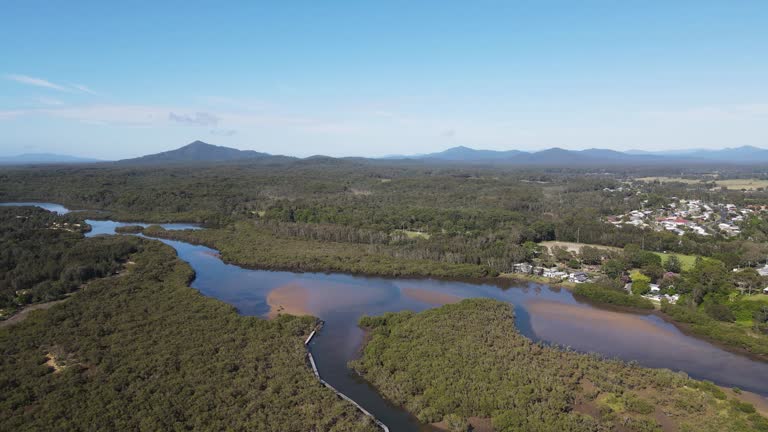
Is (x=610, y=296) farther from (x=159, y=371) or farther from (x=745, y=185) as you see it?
(x=745, y=185)

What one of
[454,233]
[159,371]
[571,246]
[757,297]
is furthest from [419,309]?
[571,246]

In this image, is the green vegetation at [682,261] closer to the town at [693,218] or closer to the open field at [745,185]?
the town at [693,218]

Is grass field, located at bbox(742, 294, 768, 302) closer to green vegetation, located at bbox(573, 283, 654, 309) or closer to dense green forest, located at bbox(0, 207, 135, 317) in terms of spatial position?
green vegetation, located at bbox(573, 283, 654, 309)

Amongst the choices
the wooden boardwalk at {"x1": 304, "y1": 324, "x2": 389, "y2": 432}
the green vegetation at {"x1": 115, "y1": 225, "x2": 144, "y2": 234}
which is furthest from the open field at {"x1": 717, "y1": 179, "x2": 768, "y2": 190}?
the green vegetation at {"x1": 115, "y1": 225, "x2": 144, "y2": 234}

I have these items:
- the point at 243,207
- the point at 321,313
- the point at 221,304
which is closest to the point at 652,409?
the point at 321,313

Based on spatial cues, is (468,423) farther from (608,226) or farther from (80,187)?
(80,187)
